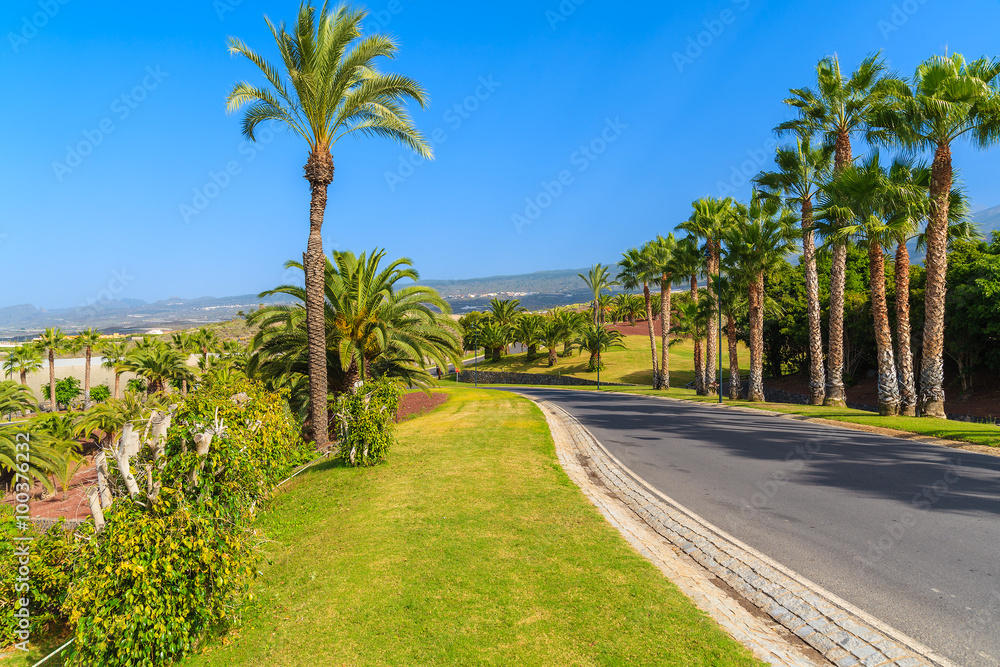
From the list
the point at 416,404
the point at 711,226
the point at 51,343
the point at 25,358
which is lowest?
the point at 416,404

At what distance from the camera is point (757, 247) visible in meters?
29.8

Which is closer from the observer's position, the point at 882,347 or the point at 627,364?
the point at 882,347

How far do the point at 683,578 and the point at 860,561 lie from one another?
2.42m

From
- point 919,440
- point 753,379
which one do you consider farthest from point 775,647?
point 753,379

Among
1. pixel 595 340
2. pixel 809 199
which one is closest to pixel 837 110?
pixel 809 199

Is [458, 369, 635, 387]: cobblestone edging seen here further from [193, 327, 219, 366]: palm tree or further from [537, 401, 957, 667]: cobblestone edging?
[537, 401, 957, 667]: cobblestone edging

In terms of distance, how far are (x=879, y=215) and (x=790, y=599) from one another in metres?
20.2

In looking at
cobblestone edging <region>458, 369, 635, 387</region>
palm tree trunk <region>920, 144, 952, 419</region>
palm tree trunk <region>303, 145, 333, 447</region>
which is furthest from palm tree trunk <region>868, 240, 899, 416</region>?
cobblestone edging <region>458, 369, 635, 387</region>

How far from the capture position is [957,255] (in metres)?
31.3

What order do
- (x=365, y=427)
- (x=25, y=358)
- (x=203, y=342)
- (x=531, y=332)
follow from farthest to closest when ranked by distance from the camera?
(x=531, y=332)
(x=203, y=342)
(x=25, y=358)
(x=365, y=427)

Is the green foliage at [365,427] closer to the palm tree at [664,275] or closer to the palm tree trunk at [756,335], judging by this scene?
the palm tree trunk at [756,335]

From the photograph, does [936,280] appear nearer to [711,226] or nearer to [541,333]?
[711,226]

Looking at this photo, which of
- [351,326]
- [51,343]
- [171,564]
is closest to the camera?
[171,564]

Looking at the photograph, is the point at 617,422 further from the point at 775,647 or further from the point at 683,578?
the point at 775,647
